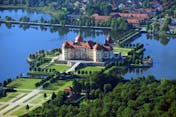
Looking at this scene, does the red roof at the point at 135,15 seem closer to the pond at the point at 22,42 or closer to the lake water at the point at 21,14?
the pond at the point at 22,42

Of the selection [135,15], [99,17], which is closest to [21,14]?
[99,17]

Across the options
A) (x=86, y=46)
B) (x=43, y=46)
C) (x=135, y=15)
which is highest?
(x=135, y=15)

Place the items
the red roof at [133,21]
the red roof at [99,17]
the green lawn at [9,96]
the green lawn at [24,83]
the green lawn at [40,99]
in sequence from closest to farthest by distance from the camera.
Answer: the green lawn at [40,99] → the green lawn at [9,96] → the green lawn at [24,83] → the red roof at [133,21] → the red roof at [99,17]

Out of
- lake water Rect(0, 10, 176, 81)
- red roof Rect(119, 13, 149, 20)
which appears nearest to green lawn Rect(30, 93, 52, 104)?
lake water Rect(0, 10, 176, 81)

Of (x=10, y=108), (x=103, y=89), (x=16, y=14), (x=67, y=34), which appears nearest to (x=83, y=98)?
(x=103, y=89)

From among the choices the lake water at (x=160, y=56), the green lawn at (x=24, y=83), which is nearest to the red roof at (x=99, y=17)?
the lake water at (x=160, y=56)

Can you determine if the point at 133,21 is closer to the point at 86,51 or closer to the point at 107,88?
the point at 86,51
